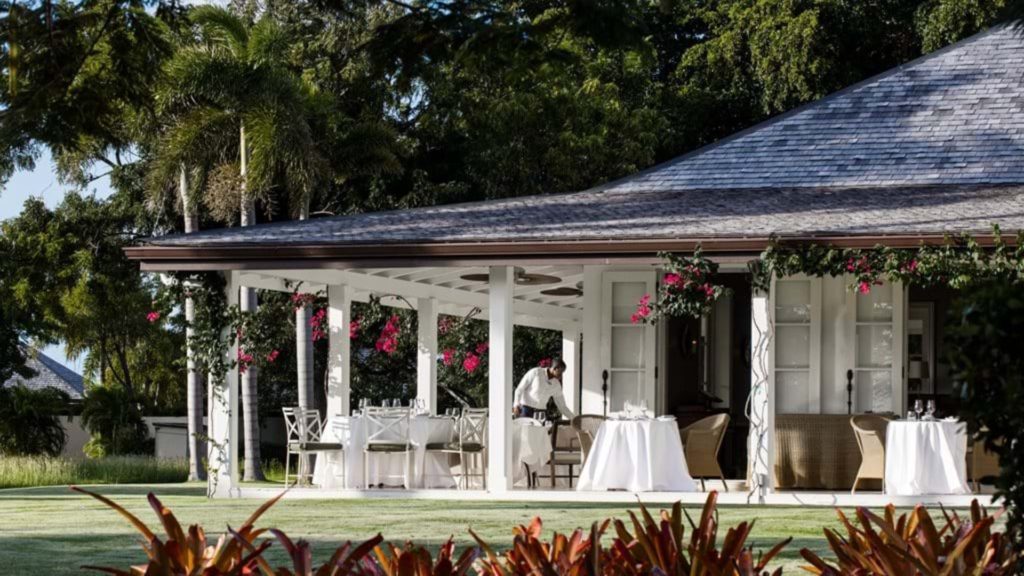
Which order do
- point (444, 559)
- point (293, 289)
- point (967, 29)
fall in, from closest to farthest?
point (444, 559) < point (293, 289) < point (967, 29)

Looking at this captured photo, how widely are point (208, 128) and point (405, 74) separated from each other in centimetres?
1957

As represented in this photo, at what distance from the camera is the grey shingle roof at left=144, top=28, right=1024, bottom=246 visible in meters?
15.6

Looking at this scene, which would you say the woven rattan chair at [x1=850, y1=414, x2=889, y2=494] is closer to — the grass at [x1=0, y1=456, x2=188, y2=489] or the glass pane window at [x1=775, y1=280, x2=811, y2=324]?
the glass pane window at [x1=775, y1=280, x2=811, y2=324]

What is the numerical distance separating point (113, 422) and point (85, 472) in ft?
32.3

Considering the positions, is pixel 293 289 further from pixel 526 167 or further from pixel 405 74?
pixel 526 167

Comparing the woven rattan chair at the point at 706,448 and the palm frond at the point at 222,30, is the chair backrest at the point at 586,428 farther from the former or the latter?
the palm frond at the point at 222,30

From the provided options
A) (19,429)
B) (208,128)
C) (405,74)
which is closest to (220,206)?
(208,128)

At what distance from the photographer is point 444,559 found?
474 centimetres

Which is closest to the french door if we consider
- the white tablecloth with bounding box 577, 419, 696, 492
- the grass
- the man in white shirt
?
the man in white shirt

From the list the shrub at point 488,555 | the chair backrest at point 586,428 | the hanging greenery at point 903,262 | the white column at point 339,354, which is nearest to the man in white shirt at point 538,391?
the chair backrest at point 586,428

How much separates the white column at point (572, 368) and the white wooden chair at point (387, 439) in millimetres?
5100

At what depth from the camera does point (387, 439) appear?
1641 centimetres

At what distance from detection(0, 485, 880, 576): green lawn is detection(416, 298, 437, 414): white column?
4.70 meters

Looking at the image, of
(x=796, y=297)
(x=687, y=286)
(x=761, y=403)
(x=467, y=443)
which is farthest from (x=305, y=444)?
(x=796, y=297)
